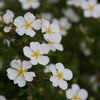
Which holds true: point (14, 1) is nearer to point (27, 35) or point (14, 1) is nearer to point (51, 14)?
point (51, 14)

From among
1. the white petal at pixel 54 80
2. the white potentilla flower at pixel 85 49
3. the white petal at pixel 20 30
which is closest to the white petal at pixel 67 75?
the white petal at pixel 54 80

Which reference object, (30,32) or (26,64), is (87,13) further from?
(26,64)

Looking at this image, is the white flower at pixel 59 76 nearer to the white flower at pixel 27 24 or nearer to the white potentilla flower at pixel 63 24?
the white flower at pixel 27 24

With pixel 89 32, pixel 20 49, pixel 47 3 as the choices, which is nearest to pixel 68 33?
pixel 89 32

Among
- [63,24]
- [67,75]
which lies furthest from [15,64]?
[63,24]

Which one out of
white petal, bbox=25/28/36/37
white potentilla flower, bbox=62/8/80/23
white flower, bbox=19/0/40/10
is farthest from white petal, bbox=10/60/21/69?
white potentilla flower, bbox=62/8/80/23

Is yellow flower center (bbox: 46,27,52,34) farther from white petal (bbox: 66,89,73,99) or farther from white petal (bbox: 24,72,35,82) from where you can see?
white petal (bbox: 66,89,73,99)
